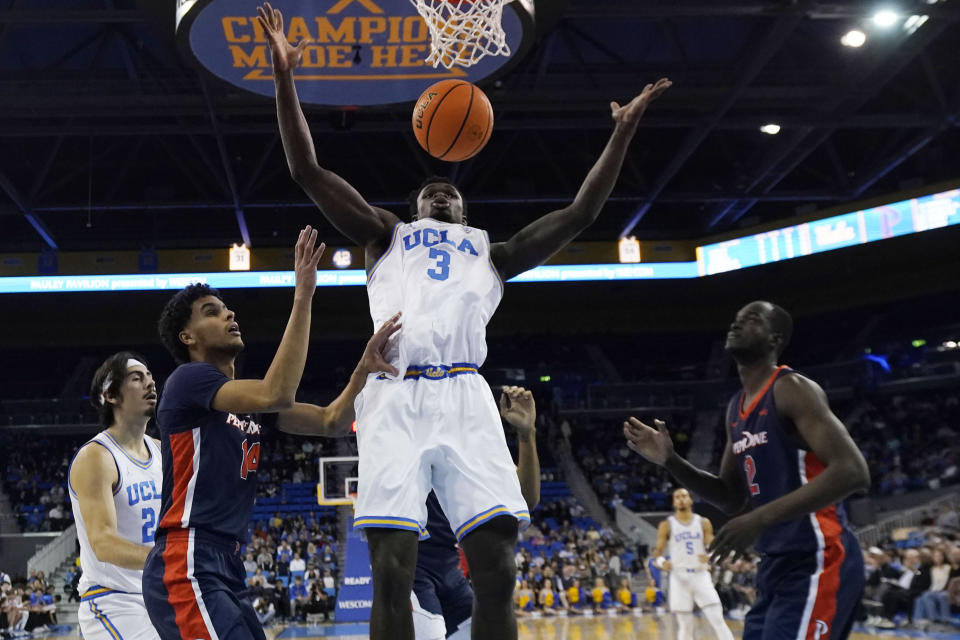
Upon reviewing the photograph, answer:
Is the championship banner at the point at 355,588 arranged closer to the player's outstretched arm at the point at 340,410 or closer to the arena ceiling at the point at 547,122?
the arena ceiling at the point at 547,122

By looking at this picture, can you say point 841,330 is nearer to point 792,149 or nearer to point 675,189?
point 675,189

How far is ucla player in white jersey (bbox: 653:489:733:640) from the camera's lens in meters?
10.1

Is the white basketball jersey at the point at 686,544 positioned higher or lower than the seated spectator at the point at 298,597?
higher

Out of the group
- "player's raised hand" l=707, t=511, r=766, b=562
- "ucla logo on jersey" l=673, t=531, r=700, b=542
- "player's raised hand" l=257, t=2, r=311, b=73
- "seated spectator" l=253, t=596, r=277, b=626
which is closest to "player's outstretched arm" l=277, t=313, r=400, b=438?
"player's raised hand" l=257, t=2, r=311, b=73

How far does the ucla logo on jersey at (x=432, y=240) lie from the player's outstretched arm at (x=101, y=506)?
1.64m

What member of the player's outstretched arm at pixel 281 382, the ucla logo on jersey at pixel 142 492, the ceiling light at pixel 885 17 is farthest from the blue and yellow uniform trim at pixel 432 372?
the ceiling light at pixel 885 17

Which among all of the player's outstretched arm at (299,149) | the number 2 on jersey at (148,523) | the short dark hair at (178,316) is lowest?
the number 2 on jersey at (148,523)

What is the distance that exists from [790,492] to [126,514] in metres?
2.89

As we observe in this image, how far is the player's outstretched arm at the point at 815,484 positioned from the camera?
3.27m

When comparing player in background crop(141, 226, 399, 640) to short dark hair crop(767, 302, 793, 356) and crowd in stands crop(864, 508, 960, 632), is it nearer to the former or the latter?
short dark hair crop(767, 302, 793, 356)

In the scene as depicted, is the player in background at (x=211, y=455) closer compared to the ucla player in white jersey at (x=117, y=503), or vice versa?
the player in background at (x=211, y=455)

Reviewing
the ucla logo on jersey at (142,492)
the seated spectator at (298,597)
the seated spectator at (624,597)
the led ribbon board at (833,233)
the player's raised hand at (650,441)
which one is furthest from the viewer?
the led ribbon board at (833,233)

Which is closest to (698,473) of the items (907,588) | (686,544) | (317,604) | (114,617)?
(114,617)

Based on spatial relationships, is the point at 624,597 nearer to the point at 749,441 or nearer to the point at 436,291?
the point at 749,441
